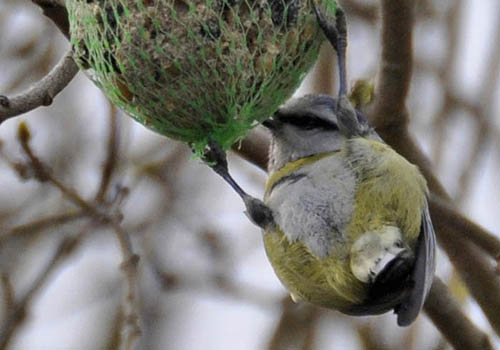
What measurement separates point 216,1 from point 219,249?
2.06 m

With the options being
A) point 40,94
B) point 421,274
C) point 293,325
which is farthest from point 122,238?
point 293,325

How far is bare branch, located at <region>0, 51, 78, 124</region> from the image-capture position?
1.96 m

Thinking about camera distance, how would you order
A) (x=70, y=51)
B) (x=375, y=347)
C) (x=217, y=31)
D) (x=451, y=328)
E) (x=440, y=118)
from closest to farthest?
(x=217, y=31), (x=70, y=51), (x=451, y=328), (x=375, y=347), (x=440, y=118)

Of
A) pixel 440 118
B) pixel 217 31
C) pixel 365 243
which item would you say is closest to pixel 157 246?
pixel 440 118

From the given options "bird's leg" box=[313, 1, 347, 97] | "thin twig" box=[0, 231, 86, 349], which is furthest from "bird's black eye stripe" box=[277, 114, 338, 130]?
"thin twig" box=[0, 231, 86, 349]

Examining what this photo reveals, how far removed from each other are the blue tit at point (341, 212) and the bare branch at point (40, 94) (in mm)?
518

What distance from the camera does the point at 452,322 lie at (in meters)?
2.60

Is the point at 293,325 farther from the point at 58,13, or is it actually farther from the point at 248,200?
the point at 58,13

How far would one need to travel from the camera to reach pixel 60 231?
3.58 m

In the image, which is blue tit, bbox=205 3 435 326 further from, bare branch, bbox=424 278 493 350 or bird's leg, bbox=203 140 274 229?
bare branch, bbox=424 278 493 350

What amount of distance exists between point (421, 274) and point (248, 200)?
628 mm

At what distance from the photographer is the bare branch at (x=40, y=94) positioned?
1964mm

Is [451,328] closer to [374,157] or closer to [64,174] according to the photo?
[374,157]

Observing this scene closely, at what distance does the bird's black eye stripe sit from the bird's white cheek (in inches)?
18.3
